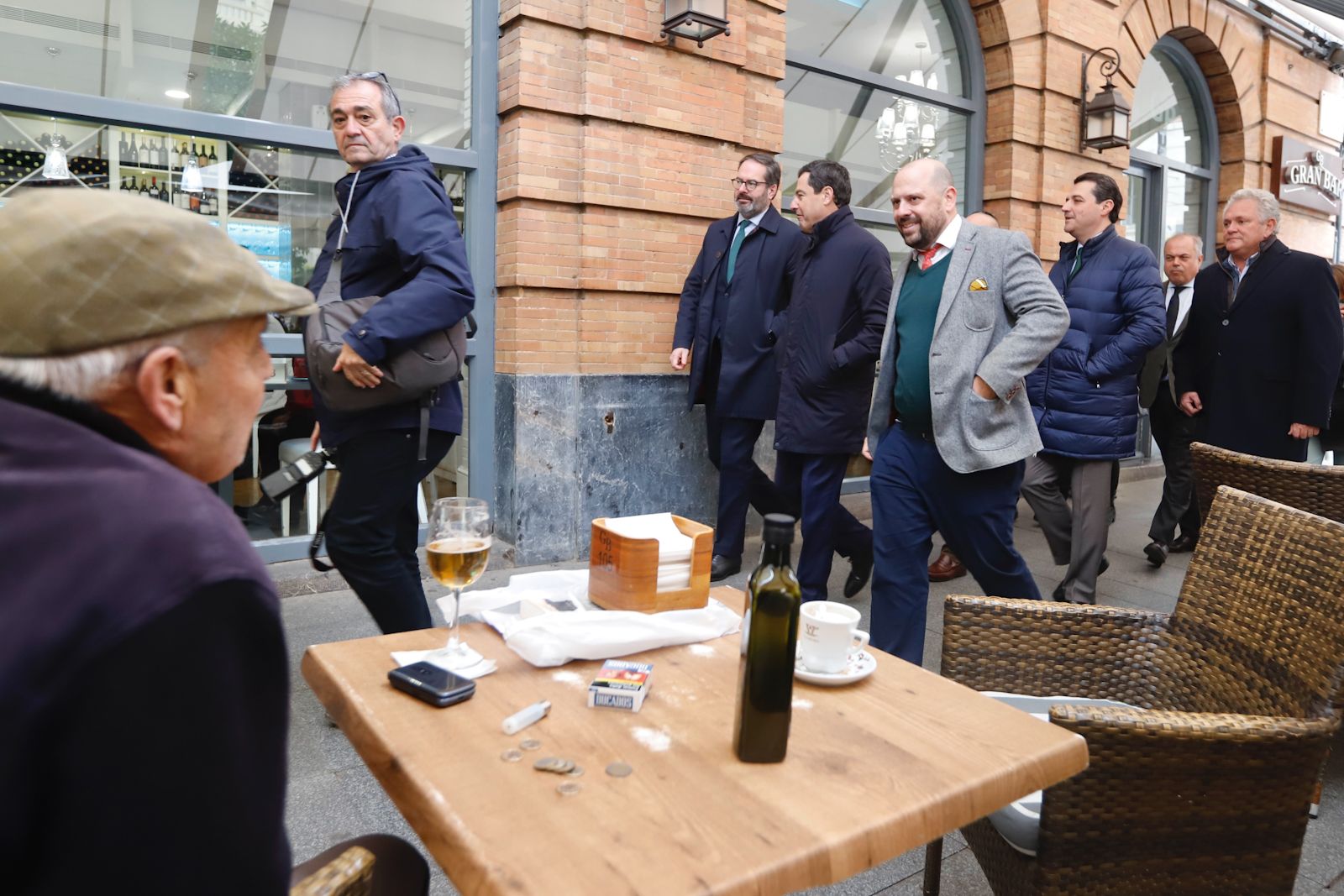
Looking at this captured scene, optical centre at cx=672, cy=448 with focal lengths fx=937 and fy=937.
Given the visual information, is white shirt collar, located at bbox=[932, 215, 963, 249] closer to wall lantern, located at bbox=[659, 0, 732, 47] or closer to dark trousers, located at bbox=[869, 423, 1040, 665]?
dark trousers, located at bbox=[869, 423, 1040, 665]

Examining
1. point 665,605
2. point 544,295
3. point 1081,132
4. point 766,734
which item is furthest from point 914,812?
point 1081,132

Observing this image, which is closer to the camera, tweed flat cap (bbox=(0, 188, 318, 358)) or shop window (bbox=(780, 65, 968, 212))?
tweed flat cap (bbox=(0, 188, 318, 358))

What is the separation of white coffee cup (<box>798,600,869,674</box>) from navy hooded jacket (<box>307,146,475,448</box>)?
1661 millimetres

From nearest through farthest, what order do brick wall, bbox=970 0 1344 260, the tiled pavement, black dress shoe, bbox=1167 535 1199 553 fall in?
the tiled pavement, black dress shoe, bbox=1167 535 1199 553, brick wall, bbox=970 0 1344 260

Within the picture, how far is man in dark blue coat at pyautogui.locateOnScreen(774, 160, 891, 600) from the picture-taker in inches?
174

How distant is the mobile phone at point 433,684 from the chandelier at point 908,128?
6727mm

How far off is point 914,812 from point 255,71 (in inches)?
194

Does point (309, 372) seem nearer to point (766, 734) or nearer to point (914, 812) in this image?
point (766, 734)

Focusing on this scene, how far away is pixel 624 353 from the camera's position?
18.2 ft

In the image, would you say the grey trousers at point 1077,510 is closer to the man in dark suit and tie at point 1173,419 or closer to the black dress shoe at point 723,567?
the man in dark suit and tie at point 1173,419

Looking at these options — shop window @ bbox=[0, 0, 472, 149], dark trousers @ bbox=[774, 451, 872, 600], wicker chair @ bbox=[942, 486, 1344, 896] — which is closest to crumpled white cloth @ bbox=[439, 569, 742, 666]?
wicker chair @ bbox=[942, 486, 1344, 896]

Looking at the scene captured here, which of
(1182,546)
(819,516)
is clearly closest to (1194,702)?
(819,516)

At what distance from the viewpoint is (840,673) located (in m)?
1.65

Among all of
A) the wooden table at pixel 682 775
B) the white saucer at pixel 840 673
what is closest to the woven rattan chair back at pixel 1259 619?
the wooden table at pixel 682 775
